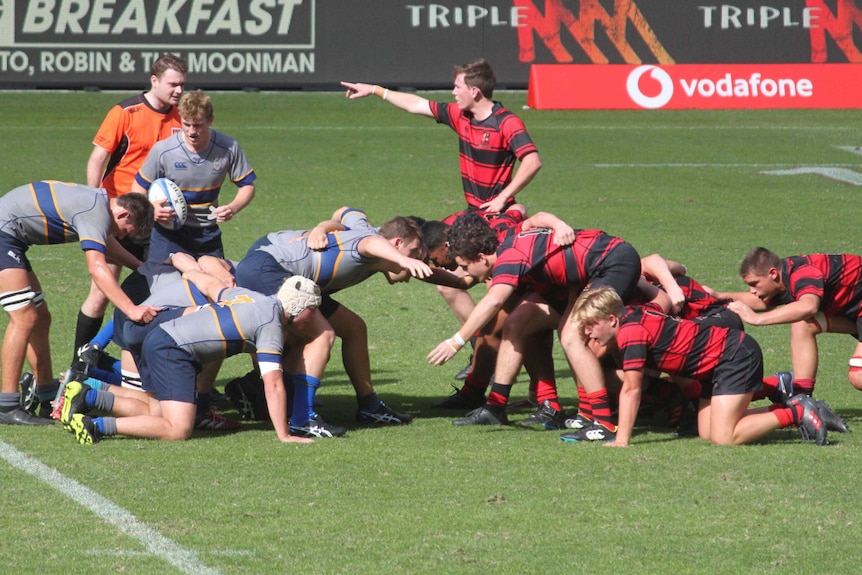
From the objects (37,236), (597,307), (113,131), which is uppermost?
(113,131)

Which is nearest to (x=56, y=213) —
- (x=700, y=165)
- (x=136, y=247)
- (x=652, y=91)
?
(x=136, y=247)

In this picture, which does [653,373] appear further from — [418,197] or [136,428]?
[418,197]

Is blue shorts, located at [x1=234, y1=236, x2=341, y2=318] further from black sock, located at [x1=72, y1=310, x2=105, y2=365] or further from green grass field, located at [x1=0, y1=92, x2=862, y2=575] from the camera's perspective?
black sock, located at [x1=72, y1=310, x2=105, y2=365]

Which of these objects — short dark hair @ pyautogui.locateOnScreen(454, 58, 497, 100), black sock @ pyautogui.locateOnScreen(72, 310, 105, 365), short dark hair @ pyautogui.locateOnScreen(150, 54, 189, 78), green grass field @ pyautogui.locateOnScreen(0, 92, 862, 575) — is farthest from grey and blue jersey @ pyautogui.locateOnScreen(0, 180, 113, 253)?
short dark hair @ pyautogui.locateOnScreen(454, 58, 497, 100)

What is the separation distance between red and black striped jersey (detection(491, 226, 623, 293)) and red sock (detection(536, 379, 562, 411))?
2.38 ft

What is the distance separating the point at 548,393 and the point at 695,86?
21.5 m

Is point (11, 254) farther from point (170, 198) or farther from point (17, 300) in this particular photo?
point (170, 198)

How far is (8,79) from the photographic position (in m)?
28.7

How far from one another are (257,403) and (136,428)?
1.07 metres

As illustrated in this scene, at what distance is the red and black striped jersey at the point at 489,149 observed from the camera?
9602 millimetres

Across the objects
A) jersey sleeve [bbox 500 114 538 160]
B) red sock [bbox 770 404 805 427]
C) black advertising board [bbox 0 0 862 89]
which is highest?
black advertising board [bbox 0 0 862 89]

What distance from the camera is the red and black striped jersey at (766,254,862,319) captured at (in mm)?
7957

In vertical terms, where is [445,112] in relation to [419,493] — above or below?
above

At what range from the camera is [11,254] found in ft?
25.9
